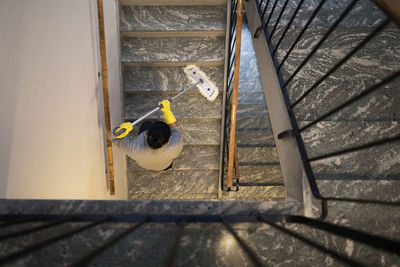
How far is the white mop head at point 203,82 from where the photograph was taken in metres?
3.12

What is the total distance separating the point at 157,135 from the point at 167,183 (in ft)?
5.39

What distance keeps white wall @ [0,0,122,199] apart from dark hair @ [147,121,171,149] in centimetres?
60

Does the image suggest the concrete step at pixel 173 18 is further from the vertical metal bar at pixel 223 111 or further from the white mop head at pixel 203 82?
the white mop head at pixel 203 82

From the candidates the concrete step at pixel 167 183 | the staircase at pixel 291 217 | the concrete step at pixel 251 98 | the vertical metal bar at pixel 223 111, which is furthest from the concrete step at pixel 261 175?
the staircase at pixel 291 217

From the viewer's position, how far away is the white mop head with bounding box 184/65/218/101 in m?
3.12

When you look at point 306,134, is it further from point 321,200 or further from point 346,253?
point 346,253

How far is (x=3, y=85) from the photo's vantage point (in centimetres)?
112

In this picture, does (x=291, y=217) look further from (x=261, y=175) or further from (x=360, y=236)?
(x=261, y=175)

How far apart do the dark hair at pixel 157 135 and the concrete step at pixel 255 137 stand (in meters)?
1.77

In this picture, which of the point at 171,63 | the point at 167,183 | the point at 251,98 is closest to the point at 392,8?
the point at 171,63

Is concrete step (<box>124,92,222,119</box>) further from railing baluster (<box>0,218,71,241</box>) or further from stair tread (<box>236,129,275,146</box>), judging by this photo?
railing baluster (<box>0,218,71,241</box>)

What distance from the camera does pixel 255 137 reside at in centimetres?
362

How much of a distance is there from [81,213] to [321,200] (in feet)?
4.14

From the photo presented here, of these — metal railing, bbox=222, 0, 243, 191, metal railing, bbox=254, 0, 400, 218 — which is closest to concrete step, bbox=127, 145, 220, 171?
metal railing, bbox=222, 0, 243, 191
